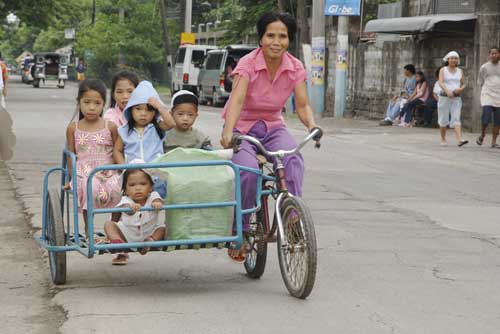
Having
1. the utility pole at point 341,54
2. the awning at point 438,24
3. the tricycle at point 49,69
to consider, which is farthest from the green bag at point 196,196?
the tricycle at point 49,69

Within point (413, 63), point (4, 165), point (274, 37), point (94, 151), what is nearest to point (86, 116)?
point (94, 151)

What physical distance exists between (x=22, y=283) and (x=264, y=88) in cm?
206

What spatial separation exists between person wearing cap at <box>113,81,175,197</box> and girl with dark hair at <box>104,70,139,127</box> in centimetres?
49

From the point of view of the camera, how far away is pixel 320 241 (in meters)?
8.78

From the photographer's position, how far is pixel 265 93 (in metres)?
6.98

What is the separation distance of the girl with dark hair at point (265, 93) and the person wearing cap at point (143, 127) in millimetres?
459

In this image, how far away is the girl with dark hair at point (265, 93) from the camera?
685 centimetres

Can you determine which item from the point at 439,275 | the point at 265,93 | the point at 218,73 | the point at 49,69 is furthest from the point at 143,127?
the point at 49,69

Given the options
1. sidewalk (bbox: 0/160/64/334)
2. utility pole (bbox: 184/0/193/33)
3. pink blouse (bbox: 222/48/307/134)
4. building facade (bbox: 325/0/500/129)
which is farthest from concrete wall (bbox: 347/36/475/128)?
utility pole (bbox: 184/0/193/33)

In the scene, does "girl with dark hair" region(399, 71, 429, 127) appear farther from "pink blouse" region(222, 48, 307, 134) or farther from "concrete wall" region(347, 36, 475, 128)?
"pink blouse" region(222, 48, 307, 134)

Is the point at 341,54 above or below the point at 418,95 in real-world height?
above

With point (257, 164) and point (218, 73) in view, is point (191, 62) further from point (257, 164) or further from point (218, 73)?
point (257, 164)

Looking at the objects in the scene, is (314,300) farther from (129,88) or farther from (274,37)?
(129,88)

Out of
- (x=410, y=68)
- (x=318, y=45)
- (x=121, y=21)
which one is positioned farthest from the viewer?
(x=121, y=21)
